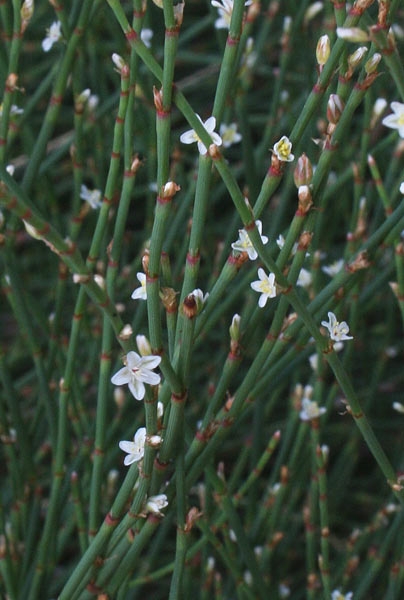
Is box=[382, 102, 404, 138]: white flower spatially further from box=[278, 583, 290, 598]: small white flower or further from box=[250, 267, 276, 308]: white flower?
box=[278, 583, 290, 598]: small white flower

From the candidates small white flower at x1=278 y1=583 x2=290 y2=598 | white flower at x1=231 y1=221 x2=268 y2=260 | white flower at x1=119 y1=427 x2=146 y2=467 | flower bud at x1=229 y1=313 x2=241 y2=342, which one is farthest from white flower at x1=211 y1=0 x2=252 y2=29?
small white flower at x1=278 y1=583 x2=290 y2=598

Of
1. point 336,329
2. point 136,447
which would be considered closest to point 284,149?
point 336,329

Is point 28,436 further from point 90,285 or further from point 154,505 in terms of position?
point 90,285

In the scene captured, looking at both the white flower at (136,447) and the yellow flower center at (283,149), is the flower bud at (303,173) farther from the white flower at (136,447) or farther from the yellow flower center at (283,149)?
the white flower at (136,447)

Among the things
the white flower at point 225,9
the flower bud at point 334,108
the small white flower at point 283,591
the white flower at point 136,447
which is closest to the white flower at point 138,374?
the white flower at point 136,447

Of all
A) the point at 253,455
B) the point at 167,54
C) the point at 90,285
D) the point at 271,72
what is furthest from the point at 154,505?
the point at 271,72
